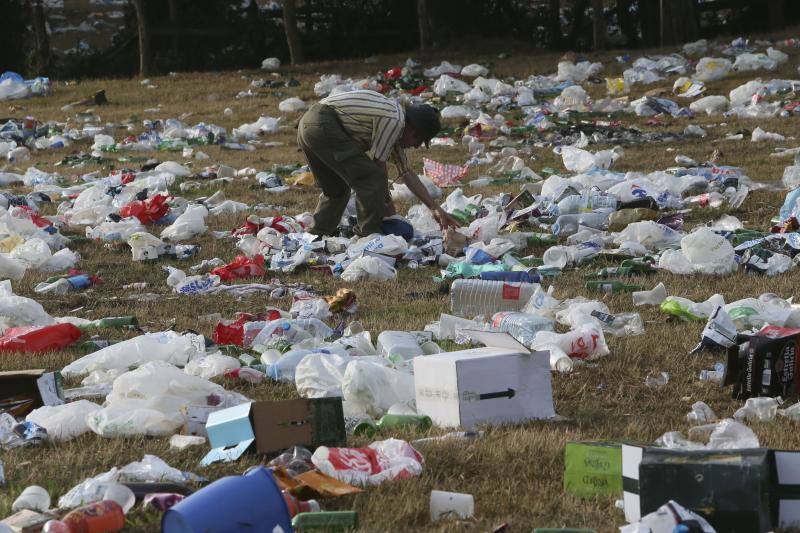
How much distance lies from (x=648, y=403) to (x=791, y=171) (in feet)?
18.6

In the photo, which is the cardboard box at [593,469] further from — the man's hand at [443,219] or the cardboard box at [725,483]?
the man's hand at [443,219]

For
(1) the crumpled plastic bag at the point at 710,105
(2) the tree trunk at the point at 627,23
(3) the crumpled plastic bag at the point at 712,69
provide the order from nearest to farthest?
(1) the crumpled plastic bag at the point at 710,105 → (3) the crumpled plastic bag at the point at 712,69 → (2) the tree trunk at the point at 627,23

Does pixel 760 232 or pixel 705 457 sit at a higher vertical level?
pixel 705 457

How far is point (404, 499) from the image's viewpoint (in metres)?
3.22

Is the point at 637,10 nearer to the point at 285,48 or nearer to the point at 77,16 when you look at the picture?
the point at 285,48

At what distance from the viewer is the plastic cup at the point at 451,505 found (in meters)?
3.14

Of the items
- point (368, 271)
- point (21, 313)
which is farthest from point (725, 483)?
point (368, 271)

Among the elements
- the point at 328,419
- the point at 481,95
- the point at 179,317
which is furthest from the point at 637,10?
the point at 328,419

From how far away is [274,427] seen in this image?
11.8 feet

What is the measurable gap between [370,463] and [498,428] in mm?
625

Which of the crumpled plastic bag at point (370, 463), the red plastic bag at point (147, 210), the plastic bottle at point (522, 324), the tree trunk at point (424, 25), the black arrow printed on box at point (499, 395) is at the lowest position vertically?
the red plastic bag at point (147, 210)

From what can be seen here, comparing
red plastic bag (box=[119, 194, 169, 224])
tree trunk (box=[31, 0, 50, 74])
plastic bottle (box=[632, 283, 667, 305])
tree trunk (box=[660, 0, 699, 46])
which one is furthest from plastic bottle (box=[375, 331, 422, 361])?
tree trunk (box=[31, 0, 50, 74])

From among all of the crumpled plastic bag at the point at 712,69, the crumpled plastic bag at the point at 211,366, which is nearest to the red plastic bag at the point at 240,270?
the crumpled plastic bag at the point at 211,366

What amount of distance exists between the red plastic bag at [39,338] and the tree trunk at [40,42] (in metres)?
20.9
